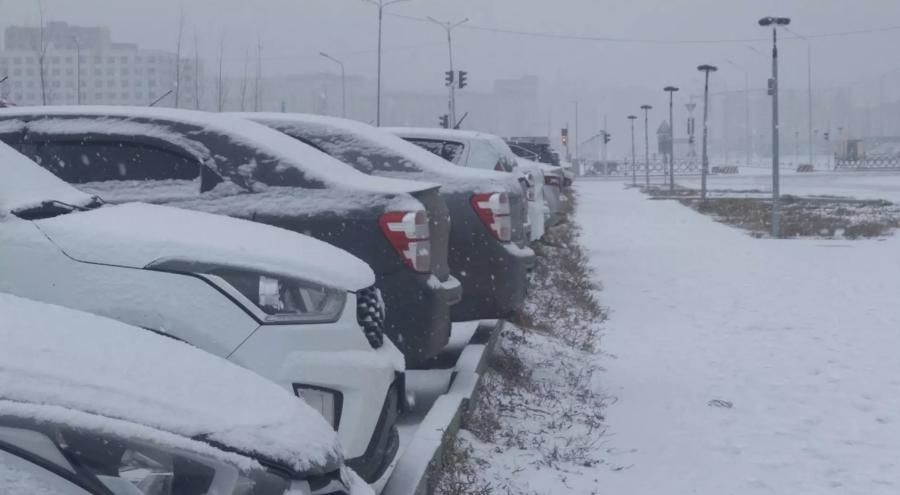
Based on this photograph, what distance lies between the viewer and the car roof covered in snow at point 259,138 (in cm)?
490

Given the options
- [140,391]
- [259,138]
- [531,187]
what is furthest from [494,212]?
[140,391]

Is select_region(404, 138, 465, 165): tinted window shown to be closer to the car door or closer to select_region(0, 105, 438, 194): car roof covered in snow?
select_region(0, 105, 438, 194): car roof covered in snow

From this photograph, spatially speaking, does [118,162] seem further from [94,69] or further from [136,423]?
[94,69]

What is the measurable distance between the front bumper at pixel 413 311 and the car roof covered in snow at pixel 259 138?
44cm

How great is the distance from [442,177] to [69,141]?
2500mm

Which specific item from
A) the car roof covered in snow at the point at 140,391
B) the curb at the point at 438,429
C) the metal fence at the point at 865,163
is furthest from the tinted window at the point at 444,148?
the metal fence at the point at 865,163

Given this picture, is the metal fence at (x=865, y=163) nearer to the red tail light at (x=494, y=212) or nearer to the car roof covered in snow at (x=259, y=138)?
the red tail light at (x=494, y=212)

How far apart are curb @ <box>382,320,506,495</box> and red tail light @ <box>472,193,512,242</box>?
809mm

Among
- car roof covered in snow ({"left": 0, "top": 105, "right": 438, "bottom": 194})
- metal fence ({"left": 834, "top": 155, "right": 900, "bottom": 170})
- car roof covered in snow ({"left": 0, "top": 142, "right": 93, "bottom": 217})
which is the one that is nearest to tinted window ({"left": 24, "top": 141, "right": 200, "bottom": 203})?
car roof covered in snow ({"left": 0, "top": 105, "right": 438, "bottom": 194})

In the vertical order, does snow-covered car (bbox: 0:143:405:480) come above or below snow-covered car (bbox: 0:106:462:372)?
below

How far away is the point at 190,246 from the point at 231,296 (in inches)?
10.2

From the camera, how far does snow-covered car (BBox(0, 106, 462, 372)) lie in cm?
477

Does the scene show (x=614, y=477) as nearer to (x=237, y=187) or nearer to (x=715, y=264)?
(x=237, y=187)

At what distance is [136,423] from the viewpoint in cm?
202
